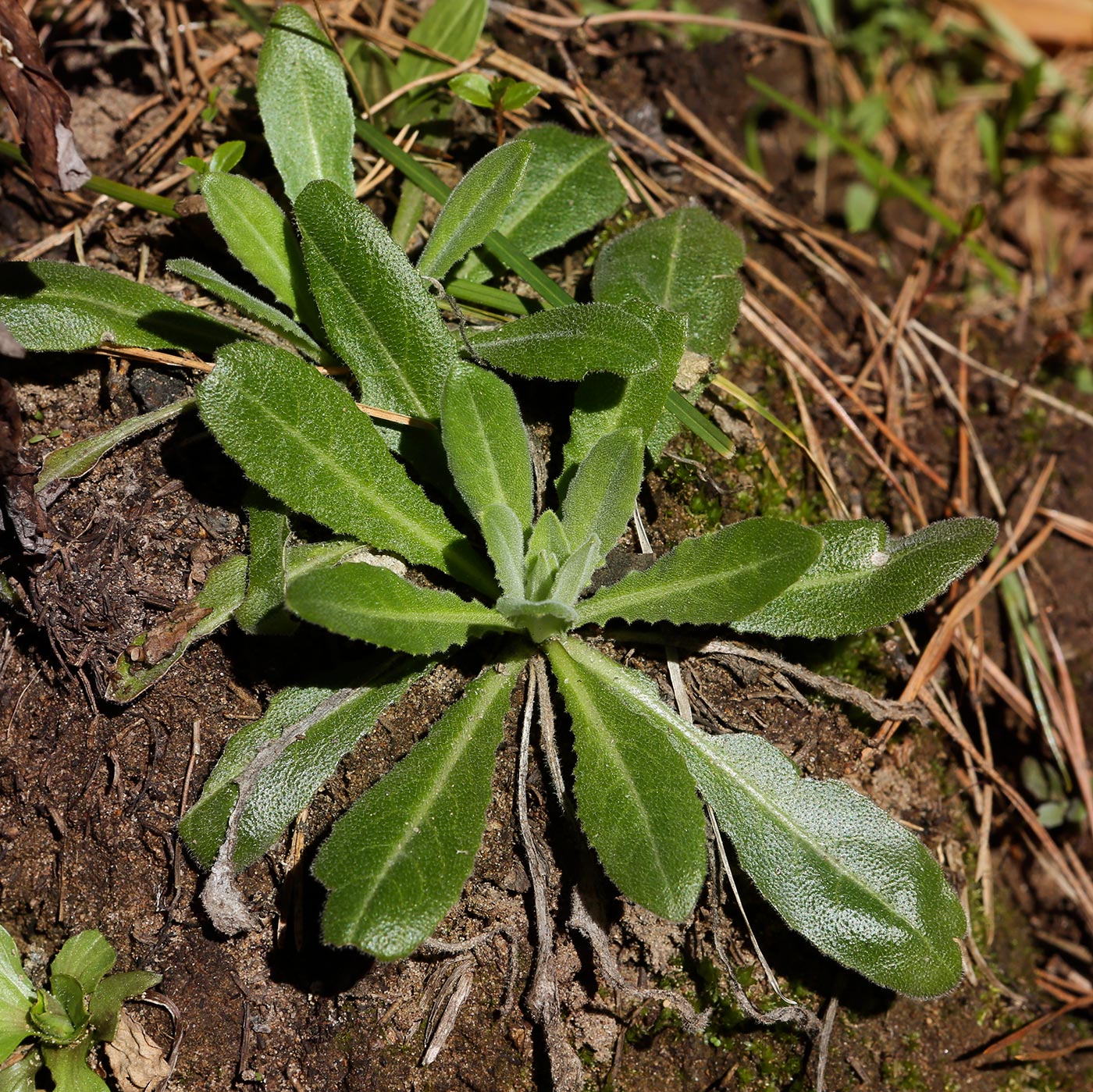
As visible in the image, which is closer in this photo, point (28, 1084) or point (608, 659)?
point (28, 1084)

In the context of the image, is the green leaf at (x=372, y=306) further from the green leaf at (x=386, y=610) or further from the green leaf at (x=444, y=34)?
the green leaf at (x=444, y=34)

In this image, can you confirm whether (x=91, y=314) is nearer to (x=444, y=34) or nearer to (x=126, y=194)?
(x=126, y=194)

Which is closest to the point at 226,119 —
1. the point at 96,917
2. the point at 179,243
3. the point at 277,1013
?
the point at 179,243

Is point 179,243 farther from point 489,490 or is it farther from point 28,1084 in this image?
point 28,1084

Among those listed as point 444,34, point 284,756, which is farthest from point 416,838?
point 444,34

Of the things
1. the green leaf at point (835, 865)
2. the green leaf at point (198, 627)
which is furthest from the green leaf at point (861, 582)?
the green leaf at point (198, 627)

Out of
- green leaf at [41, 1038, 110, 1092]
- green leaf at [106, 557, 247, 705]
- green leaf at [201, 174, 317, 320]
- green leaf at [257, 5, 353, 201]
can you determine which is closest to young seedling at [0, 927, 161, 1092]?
green leaf at [41, 1038, 110, 1092]
